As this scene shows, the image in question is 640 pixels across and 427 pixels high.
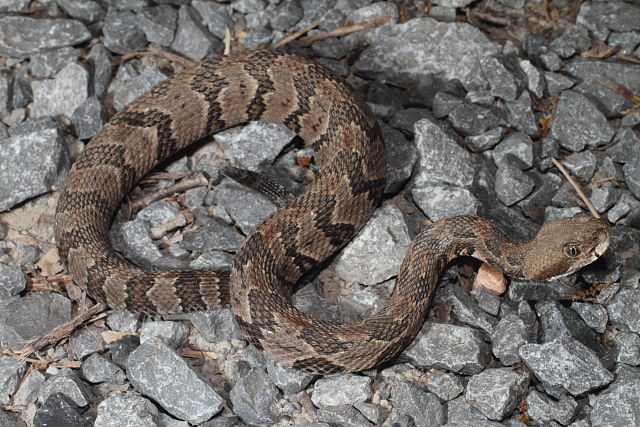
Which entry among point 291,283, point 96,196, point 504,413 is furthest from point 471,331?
point 96,196

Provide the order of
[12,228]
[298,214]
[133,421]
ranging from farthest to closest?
[12,228] → [298,214] → [133,421]

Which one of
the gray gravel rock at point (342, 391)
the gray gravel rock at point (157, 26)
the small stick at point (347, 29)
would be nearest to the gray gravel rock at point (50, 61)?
the gray gravel rock at point (157, 26)

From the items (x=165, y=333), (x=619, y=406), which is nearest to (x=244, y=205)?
(x=165, y=333)

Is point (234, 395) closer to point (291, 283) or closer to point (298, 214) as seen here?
point (291, 283)

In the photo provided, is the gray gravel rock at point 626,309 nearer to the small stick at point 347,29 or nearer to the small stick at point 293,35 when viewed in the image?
the small stick at point 347,29

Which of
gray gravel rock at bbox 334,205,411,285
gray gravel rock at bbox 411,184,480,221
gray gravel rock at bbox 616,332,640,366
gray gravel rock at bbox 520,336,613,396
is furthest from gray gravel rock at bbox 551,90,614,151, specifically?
gray gravel rock at bbox 520,336,613,396

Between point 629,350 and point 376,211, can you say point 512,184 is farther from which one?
point 629,350
